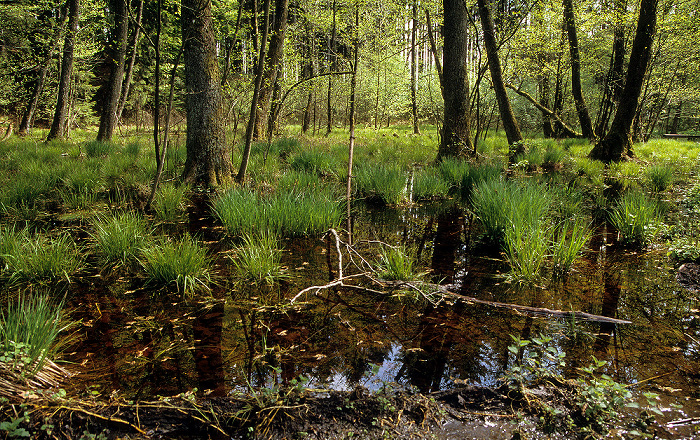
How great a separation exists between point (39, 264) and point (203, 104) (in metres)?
3.36

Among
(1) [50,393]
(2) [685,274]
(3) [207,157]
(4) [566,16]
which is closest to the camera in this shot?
(1) [50,393]

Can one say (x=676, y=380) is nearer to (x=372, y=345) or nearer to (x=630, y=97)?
(x=372, y=345)

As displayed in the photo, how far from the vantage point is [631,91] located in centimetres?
801

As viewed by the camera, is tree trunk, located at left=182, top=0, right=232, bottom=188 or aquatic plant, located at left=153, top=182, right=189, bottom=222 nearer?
aquatic plant, located at left=153, top=182, right=189, bottom=222

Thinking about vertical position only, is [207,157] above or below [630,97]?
below

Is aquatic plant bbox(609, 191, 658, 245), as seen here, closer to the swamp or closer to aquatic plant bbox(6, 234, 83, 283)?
the swamp

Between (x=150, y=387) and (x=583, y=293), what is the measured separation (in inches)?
116

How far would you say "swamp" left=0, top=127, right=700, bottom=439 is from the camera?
1540mm

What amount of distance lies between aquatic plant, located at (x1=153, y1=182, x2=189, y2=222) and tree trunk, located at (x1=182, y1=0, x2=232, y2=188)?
2.74ft

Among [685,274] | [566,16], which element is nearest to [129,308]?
[685,274]

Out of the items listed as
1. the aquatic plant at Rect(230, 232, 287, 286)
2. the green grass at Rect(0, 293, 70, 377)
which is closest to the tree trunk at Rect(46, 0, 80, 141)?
the aquatic plant at Rect(230, 232, 287, 286)

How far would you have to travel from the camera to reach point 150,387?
5.95ft

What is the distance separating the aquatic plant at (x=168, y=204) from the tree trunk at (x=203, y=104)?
2.74 ft

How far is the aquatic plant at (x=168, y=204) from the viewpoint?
475cm
